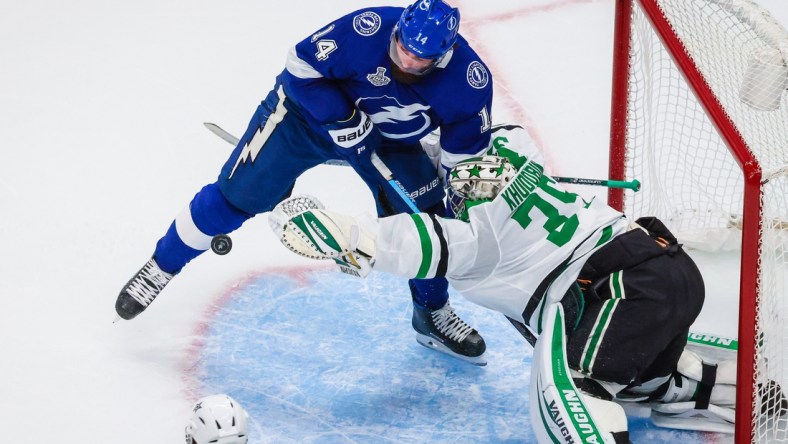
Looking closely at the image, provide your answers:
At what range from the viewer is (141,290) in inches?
130

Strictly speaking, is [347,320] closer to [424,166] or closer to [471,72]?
[424,166]

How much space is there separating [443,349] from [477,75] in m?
0.90

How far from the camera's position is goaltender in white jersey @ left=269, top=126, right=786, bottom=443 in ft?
7.82

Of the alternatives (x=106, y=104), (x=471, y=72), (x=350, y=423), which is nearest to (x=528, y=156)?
(x=471, y=72)

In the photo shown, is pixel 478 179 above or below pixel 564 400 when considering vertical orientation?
above

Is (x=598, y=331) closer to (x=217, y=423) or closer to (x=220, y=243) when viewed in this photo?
(x=217, y=423)

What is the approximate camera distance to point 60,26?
4727 mm

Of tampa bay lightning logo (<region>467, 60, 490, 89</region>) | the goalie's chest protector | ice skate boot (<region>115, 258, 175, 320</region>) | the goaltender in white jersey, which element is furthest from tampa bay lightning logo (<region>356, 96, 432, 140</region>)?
ice skate boot (<region>115, 258, 175, 320</region>)

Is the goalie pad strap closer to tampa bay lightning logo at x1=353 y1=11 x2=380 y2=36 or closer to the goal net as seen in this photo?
the goal net

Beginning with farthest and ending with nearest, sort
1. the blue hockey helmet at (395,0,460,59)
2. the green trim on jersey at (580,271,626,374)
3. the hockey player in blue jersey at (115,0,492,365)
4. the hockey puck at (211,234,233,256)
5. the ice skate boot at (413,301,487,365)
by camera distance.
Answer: the ice skate boot at (413,301,487,365) → the hockey puck at (211,234,233,256) → the hockey player in blue jersey at (115,0,492,365) → the blue hockey helmet at (395,0,460,59) → the green trim on jersey at (580,271,626,374)

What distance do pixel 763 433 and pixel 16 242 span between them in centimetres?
252

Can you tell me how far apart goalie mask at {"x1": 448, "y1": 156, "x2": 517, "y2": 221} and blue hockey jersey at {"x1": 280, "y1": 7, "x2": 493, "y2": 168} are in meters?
0.35

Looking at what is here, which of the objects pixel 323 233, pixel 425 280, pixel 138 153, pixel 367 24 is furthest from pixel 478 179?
pixel 138 153

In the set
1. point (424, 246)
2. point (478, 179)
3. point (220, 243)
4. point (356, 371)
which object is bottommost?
point (356, 371)
